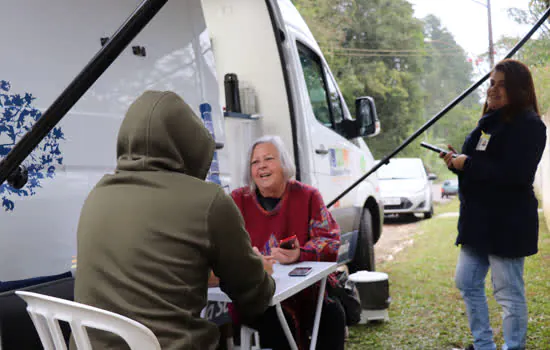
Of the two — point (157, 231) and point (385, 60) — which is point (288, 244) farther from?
point (385, 60)

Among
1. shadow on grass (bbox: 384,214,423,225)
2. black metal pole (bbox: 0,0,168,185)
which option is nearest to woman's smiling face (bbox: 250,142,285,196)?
black metal pole (bbox: 0,0,168,185)

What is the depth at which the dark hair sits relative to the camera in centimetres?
313

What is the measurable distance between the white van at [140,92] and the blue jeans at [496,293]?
4.01ft

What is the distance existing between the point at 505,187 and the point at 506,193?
3cm

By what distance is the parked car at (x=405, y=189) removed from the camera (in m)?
12.9

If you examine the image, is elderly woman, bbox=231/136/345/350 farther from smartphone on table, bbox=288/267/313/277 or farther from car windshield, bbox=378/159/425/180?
car windshield, bbox=378/159/425/180

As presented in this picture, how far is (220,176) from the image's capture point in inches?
128

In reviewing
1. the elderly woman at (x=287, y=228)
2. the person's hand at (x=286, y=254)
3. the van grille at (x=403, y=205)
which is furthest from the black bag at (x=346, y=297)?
the van grille at (x=403, y=205)

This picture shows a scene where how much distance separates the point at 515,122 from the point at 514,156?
181mm

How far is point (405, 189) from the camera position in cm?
1291

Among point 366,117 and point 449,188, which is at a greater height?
point 366,117

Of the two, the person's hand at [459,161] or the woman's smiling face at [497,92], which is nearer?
the woman's smiling face at [497,92]

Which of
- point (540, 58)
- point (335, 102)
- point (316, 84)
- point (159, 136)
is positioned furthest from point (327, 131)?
point (540, 58)

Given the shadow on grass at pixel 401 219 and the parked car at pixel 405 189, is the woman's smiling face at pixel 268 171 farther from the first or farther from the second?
the shadow on grass at pixel 401 219
